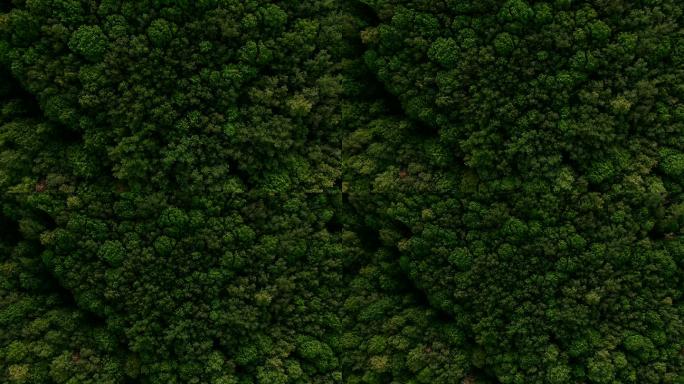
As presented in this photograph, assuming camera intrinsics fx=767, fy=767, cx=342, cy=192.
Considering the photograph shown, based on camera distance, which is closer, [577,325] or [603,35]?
[603,35]

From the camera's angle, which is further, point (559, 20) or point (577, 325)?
point (577, 325)

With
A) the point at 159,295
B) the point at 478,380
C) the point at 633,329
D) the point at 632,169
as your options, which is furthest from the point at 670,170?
the point at 159,295

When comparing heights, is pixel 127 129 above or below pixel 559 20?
below

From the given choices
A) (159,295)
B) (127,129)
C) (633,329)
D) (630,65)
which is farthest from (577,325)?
(127,129)

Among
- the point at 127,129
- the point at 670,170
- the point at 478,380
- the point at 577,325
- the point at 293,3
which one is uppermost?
the point at 293,3

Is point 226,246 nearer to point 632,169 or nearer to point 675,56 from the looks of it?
point 632,169

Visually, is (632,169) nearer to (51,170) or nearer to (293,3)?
(293,3)
